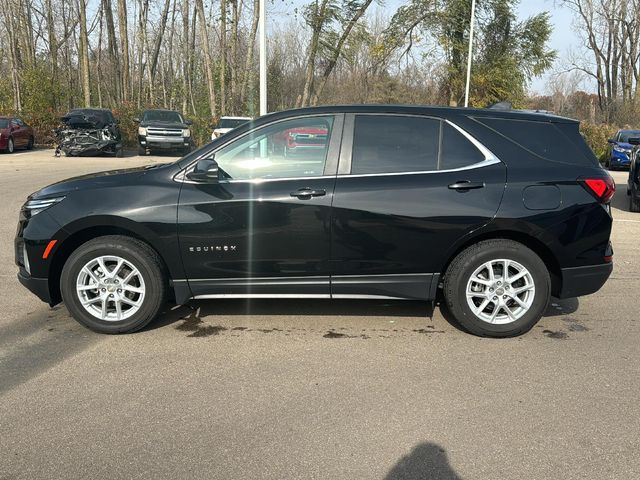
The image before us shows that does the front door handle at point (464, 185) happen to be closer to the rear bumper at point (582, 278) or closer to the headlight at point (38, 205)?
the rear bumper at point (582, 278)

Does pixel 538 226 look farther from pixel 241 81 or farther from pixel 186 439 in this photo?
pixel 241 81

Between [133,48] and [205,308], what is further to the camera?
[133,48]

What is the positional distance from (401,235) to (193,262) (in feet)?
5.41

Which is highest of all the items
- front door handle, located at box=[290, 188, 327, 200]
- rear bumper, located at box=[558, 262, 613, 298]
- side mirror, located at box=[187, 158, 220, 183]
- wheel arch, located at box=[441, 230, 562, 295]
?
side mirror, located at box=[187, 158, 220, 183]

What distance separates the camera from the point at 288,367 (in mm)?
3854

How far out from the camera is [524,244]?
4.41 meters

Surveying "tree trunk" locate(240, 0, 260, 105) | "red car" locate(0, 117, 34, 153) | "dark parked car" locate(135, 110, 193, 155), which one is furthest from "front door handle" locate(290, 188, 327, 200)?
"tree trunk" locate(240, 0, 260, 105)

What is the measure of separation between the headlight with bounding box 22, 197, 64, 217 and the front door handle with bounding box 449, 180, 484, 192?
309 centimetres

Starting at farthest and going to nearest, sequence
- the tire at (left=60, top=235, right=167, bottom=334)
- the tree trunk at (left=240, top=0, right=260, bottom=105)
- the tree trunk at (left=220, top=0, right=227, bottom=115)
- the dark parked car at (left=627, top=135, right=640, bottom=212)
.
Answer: the tree trunk at (left=220, top=0, right=227, bottom=115), the tree trunk at (left=240, top=0, right=260, bottom=105), the dark parked car at (left=627, top=135, right=640, bottom=212), the tire at (left=60, top=235, right=167, bottom=334)

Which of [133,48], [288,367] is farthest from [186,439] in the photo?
[133,48]

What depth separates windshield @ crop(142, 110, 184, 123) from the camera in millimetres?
22547

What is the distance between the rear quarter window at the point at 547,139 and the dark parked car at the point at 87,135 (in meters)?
18.6

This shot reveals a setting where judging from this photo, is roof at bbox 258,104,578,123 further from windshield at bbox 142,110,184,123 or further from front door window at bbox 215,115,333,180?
windshield at bbox 142,110,184,123

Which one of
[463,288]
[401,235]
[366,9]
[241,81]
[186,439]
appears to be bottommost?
[186,439]
